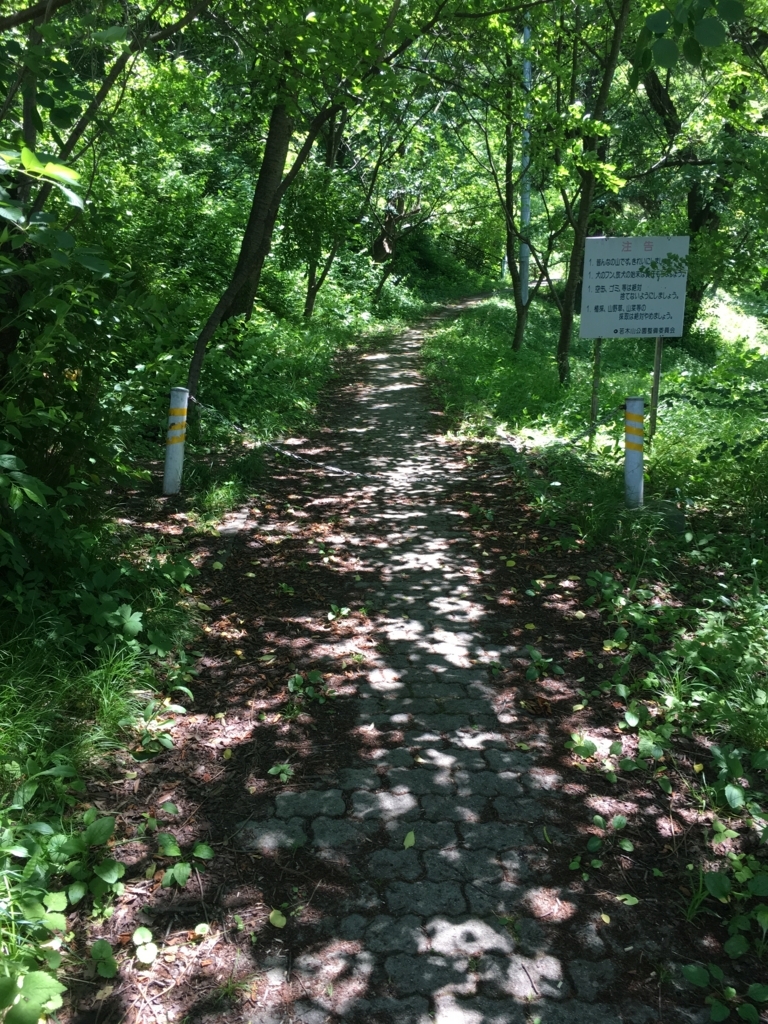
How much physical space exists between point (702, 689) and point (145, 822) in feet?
10.3

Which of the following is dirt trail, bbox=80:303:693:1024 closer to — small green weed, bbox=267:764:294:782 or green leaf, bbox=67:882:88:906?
small green weed, bbox=267:764:294:782

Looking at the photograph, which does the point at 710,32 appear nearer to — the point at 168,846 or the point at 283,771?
the point at 283,771

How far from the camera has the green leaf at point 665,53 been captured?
250 centimetres

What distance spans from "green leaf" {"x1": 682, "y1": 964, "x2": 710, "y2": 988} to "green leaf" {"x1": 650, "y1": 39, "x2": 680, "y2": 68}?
3119 millimetres

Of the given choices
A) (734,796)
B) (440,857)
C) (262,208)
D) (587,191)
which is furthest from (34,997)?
(587,191)

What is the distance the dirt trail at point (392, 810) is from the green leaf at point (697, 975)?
149 mm

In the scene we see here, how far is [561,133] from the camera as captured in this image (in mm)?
11898

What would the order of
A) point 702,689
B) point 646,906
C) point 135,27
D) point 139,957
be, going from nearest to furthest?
point 139,957 < point 646,906 < point 702,689 < point 135,27

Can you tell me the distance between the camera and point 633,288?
873 centimetres

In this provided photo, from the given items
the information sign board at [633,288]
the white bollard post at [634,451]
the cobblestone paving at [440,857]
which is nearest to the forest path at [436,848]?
the cobblestone paving at [440,857]

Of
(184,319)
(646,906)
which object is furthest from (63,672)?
(184,319)

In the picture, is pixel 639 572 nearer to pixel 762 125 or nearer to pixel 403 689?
pixel 403 689

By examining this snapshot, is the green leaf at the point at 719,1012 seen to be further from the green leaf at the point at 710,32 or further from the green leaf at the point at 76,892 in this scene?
the green leaf at the point at 710,32

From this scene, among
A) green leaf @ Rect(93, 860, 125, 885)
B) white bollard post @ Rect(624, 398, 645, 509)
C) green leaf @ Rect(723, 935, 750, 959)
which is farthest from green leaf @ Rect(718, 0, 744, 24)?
white bollard post @ Rect(624, 398, 645, 509)
